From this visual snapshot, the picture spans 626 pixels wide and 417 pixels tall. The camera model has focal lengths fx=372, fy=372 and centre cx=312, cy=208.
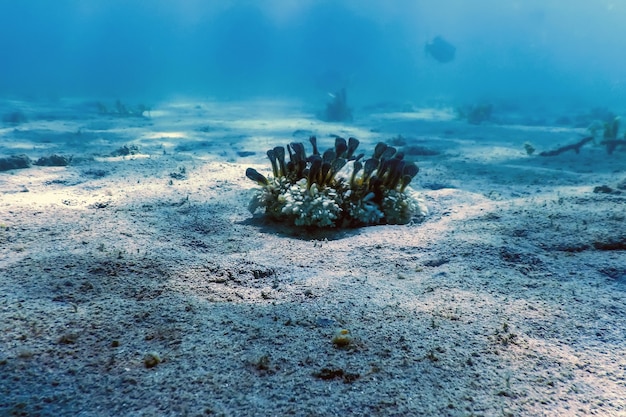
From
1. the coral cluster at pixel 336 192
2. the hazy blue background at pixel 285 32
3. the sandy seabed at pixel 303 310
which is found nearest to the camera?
the sandy seabed at pixel 303 310

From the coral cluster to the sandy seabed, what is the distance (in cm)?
26

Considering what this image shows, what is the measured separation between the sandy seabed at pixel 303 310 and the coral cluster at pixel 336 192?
10.3 inches

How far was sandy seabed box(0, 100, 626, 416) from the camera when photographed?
1.77 meters

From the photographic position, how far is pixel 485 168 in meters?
9.30

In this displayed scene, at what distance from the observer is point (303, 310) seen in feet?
8.49

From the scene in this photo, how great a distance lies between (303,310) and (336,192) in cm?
270

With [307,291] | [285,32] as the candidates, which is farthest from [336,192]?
[285,32]

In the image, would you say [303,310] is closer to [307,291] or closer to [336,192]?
[307,291]

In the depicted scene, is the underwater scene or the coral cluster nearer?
the underwater scene

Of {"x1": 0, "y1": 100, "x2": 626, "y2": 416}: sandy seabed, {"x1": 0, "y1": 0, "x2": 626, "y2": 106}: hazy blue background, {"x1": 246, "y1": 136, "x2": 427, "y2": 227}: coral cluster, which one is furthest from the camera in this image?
{"x1": 0, "y1": 0, "x2": 626, "y2": 106}: hazy blue background

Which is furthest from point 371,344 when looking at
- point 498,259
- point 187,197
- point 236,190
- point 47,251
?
point 236,190

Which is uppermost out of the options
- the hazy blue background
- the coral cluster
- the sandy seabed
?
the hazy blue background

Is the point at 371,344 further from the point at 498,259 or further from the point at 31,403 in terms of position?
the point at 498,259

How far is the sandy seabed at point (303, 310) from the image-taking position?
5.81ft
